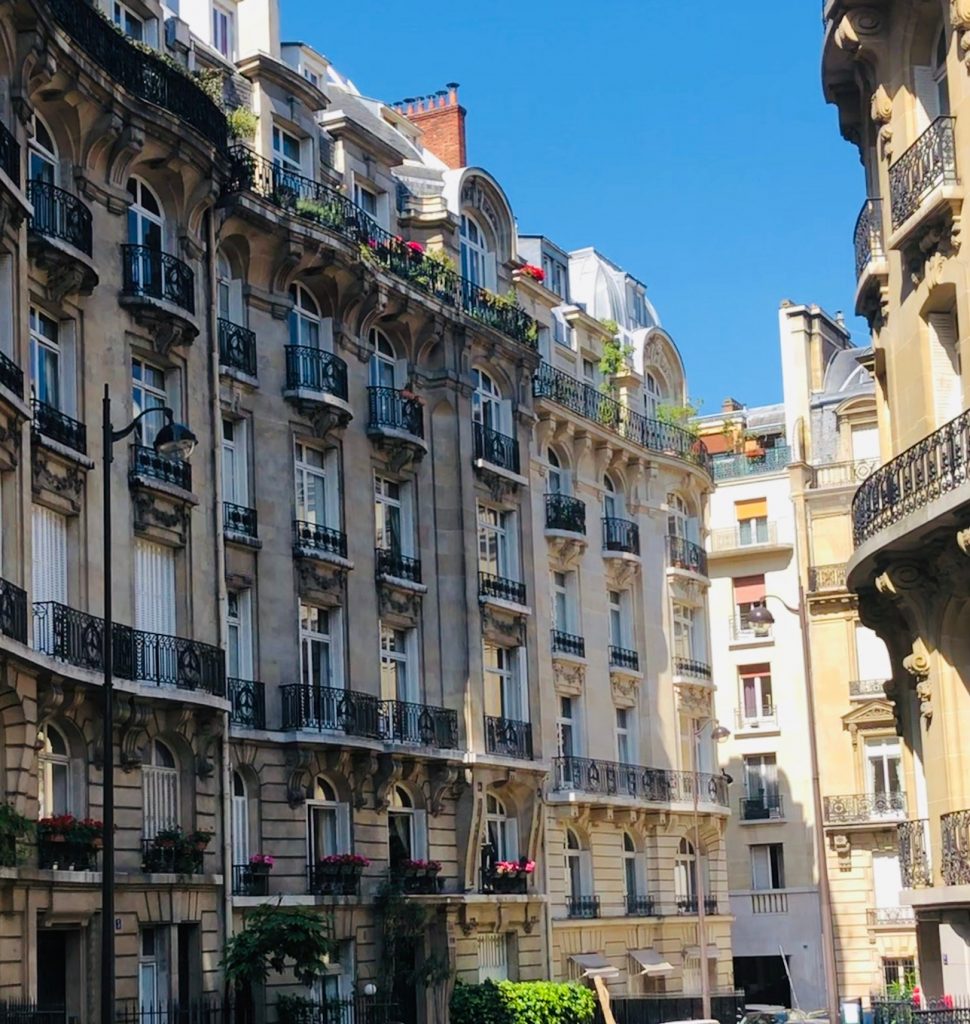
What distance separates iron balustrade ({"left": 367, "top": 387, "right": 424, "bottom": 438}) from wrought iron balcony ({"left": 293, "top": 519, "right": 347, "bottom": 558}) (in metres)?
2.56

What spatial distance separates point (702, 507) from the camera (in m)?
53.2

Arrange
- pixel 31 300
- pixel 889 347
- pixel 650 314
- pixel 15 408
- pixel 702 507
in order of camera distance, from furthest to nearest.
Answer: pixel 650 314, pixel 702 507, pixel 31 300, pixel 15 408, pixel 889 347

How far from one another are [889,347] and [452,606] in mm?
17603

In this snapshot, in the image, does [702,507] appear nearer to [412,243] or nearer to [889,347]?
[412,243]

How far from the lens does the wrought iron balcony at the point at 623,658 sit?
155ft

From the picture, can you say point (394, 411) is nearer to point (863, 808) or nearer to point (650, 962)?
point (650, 962)

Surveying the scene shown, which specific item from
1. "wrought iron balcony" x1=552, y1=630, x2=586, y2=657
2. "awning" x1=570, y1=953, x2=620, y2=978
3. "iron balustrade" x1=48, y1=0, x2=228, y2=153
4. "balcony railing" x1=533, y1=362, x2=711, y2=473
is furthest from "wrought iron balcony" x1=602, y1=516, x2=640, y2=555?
"iron balustrade" x1=48, y1=0, x2=228, y2=153

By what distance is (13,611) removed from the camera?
2425cm

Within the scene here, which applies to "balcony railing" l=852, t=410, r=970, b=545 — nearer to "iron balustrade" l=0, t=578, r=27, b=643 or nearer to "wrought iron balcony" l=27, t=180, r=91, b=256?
"iron balustrade" l=0, t=578, r=27, b=643

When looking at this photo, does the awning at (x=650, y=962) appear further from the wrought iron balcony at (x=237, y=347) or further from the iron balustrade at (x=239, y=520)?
the wrought iron balcony at (x=237, y=347)

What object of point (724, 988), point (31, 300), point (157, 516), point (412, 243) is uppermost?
point (412, 243)

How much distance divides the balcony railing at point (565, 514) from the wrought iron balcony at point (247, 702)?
13019 mm

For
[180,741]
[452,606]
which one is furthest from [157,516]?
[452,606]

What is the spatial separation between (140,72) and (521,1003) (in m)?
18.3
